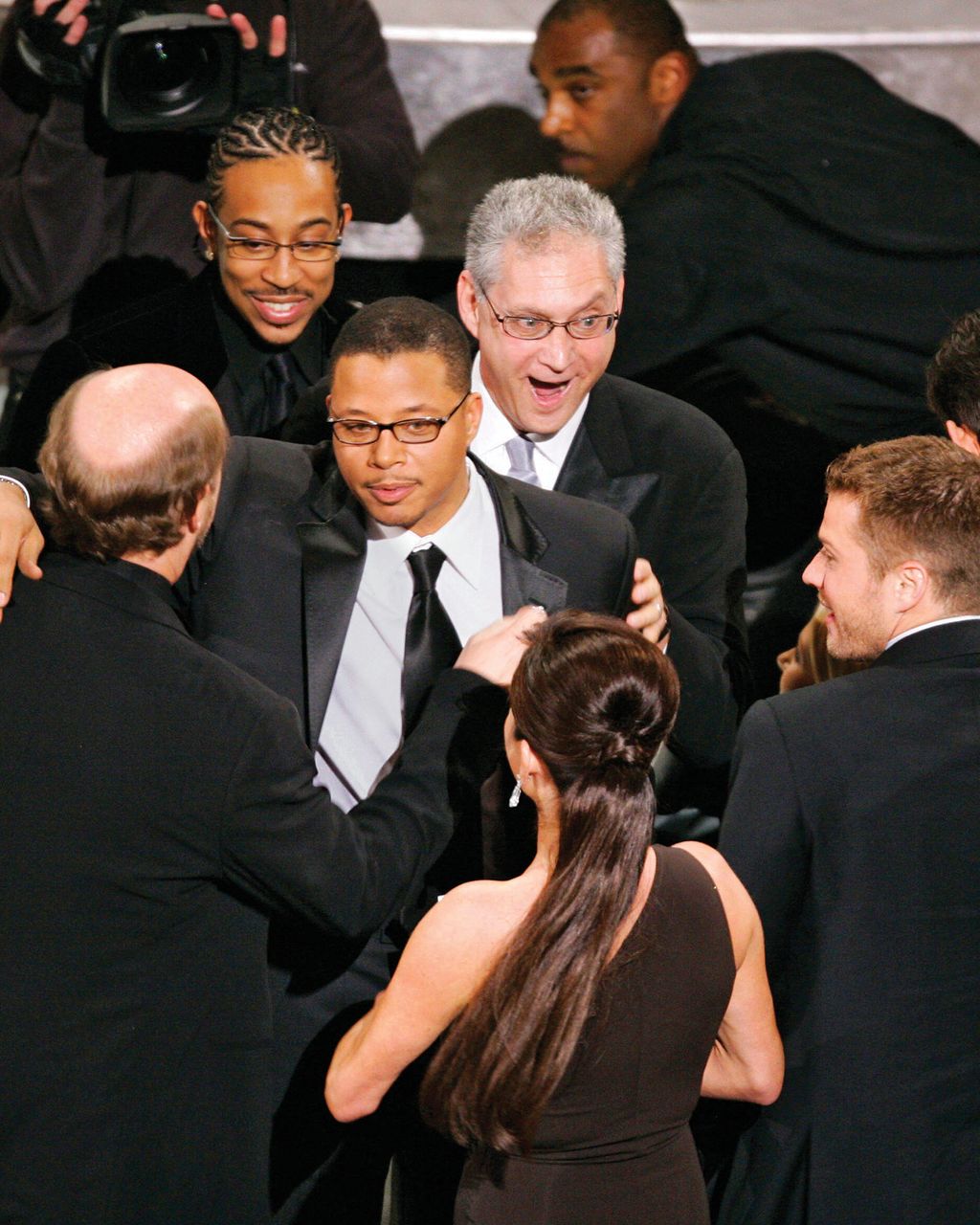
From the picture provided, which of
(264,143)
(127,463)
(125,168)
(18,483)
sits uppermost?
(264,143)

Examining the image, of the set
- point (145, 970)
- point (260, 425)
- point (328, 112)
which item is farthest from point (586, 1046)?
point (328, 112)

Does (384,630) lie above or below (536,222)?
below

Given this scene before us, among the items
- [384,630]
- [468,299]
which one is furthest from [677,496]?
[384,630]

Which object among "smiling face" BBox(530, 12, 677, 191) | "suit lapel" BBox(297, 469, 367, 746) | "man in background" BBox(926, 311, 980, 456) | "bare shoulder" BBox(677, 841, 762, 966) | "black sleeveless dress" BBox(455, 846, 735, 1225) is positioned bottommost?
"black sleeveless dress" BBox(455, 846, 735, 1225)

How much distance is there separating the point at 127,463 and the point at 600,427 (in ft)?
4.03

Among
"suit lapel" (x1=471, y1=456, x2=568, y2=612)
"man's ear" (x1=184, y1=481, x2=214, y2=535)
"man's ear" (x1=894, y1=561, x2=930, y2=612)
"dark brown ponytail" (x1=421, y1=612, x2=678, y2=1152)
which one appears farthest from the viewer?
"suit lapel" (x1=471, y1=456, x2=568, y2=612)

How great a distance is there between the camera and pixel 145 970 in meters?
1.86

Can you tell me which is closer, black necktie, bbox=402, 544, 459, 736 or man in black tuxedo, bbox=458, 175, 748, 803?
black necktie, bbox=402, 544, 459, 736

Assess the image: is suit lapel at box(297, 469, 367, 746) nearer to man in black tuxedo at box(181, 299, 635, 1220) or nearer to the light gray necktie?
man in black tuxedo at box(181, 299, 635, 1220)

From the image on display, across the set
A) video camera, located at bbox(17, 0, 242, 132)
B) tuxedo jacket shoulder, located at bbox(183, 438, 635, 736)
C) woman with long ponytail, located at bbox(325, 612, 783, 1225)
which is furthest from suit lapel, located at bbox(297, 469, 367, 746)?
video camera, located at bbox(17, 0, 242, 132)

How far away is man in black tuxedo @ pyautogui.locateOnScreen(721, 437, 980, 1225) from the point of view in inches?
77.5

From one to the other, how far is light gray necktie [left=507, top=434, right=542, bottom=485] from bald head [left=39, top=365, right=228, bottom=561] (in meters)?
0.99

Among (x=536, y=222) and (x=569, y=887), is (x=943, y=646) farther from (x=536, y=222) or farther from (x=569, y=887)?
(x=536, y=222)

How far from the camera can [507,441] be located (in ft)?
9.37
